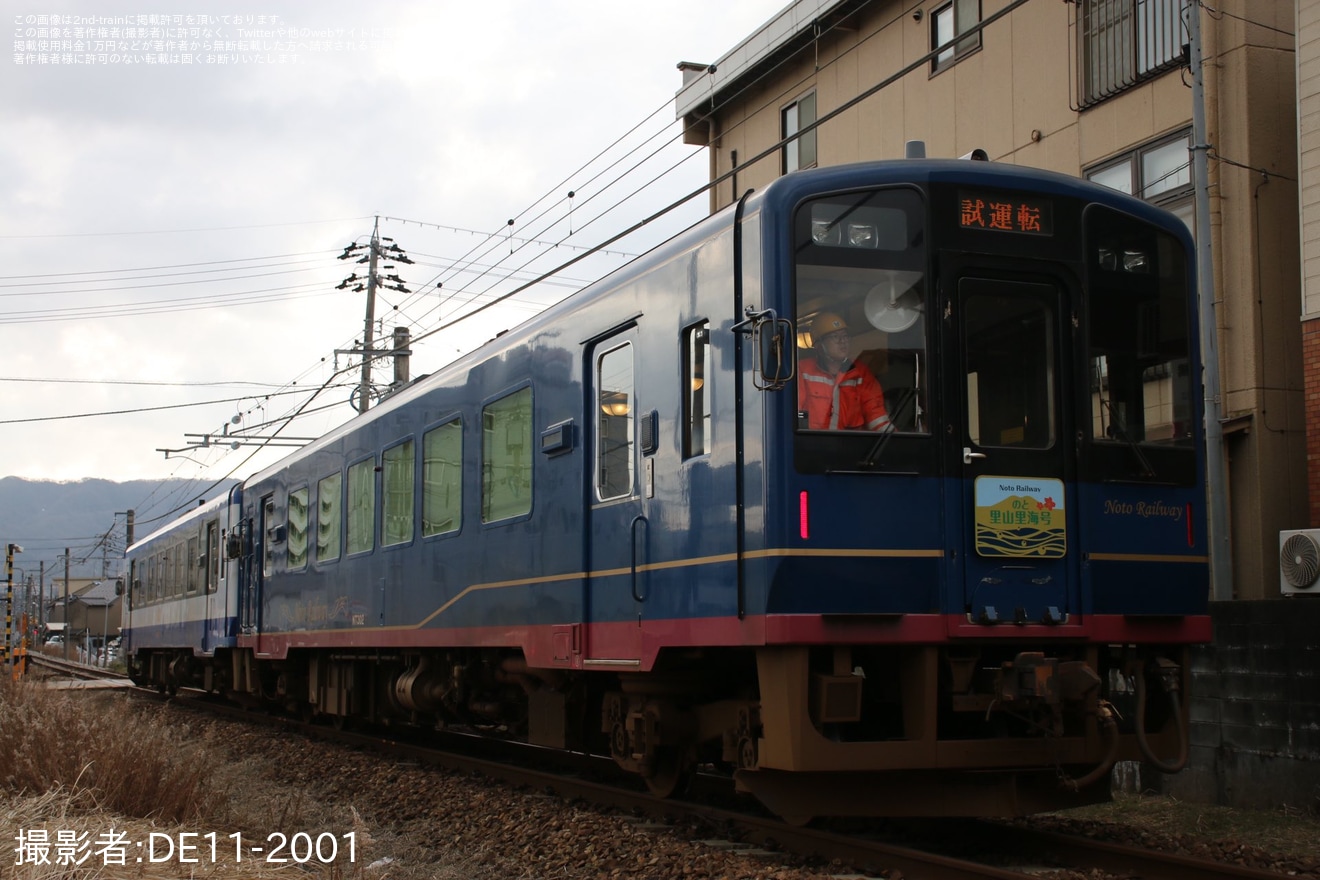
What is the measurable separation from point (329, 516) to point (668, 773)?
699 centimetres

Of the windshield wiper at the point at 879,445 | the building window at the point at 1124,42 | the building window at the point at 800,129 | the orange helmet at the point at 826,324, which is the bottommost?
the windshield wiper at the point at 879,445

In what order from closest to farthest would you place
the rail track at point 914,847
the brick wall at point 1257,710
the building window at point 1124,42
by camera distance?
the rail track at point 914,847 → the brick wall at point 1257,710 → the building window at point 1124,42

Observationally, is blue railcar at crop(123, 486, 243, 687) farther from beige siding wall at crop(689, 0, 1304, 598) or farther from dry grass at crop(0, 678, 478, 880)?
beige siding wall at crop(689, 0, 1304, 598)

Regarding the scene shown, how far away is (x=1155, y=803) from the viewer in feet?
28.3

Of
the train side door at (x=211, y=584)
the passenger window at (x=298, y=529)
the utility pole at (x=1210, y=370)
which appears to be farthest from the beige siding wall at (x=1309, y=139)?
the train side door at (x=211, y=584)

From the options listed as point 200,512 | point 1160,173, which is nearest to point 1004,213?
point 1160,173

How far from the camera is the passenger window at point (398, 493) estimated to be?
11289 mm

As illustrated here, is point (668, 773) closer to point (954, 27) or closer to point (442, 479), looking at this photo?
point (442, 479)

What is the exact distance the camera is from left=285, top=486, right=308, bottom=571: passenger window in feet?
48.2

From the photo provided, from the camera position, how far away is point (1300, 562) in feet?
33.3

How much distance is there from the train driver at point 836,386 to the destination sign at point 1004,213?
35.1 inches

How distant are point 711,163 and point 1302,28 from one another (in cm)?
1051

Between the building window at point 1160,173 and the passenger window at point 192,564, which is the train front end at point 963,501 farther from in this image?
the passenger window at point 192,564

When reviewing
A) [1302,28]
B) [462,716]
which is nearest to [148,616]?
[462,716]
